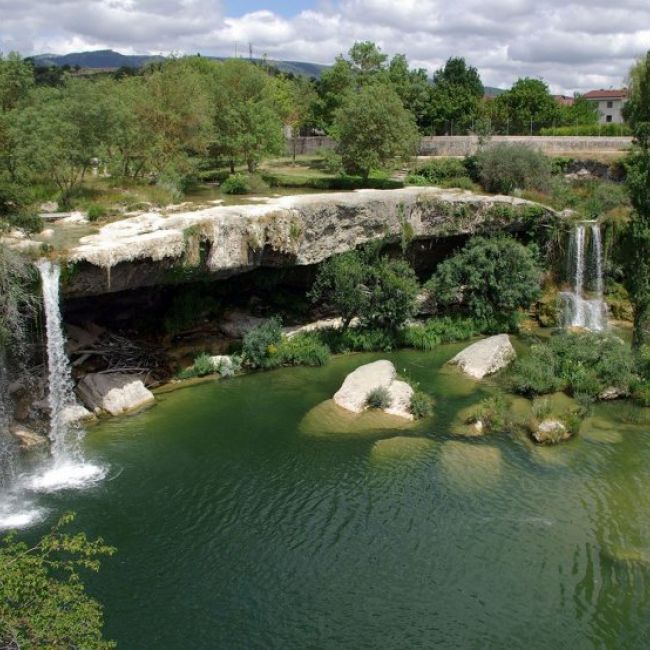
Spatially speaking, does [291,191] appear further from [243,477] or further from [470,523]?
[470,523]

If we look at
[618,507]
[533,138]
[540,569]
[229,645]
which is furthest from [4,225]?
[533,138]

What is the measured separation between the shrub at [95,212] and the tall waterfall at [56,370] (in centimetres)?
562

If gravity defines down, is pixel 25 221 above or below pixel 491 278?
above

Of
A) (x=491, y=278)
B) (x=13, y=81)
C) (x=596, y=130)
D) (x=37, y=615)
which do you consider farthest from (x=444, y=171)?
(x=37, y=615)

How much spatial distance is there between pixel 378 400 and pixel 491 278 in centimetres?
1133

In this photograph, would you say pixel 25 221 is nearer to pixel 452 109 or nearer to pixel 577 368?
pixel 577 368

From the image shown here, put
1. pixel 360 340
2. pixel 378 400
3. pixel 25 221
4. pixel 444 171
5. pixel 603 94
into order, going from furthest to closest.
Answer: pixel 603 94 → pixel 444 171 → pixel 360 340 → pixel 378 400 → pixel 25 221

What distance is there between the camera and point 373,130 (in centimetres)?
4075

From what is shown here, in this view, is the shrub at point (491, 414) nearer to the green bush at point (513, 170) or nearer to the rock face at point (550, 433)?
the rock face at point (550, 433)

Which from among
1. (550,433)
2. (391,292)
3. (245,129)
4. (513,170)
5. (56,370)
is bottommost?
(550,433)

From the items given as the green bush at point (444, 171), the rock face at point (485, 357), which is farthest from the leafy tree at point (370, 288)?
the green bush at point (444, 171)

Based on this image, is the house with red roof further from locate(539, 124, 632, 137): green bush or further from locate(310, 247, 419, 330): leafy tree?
locate(310, 247, 419, 330): leafy tree

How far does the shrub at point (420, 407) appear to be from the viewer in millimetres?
25094

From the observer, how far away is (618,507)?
1944 centimetres
